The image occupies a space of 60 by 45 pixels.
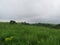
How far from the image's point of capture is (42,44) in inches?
530

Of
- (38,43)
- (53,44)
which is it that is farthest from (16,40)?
(53,44)

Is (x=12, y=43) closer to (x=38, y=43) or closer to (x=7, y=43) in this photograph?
(x=7, y=43)

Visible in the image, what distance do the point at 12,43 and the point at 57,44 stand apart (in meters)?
3.37

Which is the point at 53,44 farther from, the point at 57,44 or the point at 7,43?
the point at 7,43

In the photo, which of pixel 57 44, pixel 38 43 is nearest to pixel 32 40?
pixel 38 43

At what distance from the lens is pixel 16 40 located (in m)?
14.9

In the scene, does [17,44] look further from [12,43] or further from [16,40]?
[16,40]

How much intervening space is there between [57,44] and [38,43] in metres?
1.44

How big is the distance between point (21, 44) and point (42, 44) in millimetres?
1537

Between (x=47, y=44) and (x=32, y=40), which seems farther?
(x=32, y=40)

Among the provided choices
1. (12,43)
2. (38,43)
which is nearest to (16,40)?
(12,43)

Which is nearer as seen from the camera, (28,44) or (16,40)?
(28,44)

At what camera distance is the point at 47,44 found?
1348 centimetres

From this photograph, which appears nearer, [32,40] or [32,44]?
[32,44]
